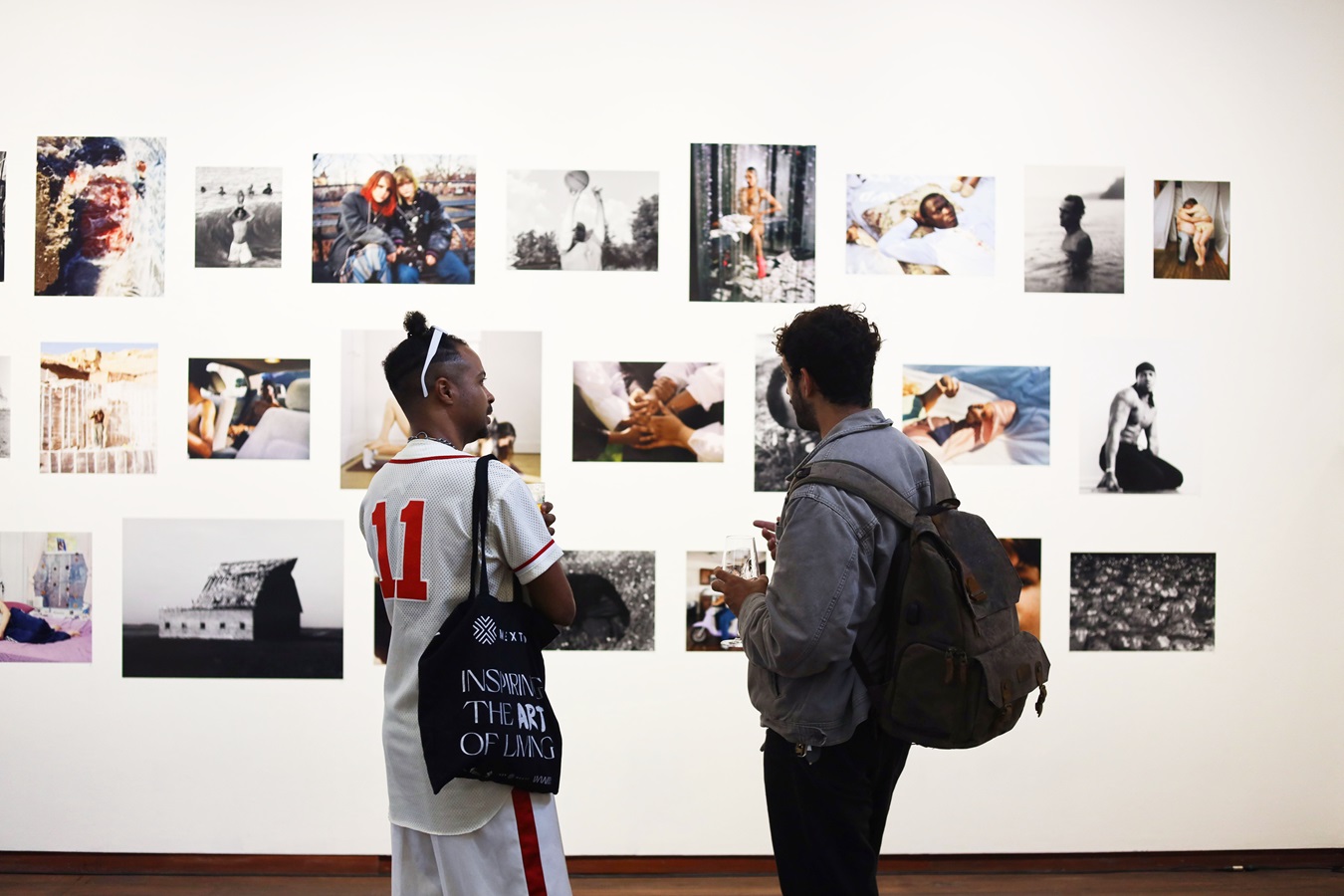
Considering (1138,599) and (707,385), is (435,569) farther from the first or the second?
(1138,599)

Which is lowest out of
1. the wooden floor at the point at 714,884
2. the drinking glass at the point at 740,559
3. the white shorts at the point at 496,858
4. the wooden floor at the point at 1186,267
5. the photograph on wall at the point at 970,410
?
the wooden floor at the point at 714,884

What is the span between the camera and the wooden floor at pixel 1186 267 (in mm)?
3404

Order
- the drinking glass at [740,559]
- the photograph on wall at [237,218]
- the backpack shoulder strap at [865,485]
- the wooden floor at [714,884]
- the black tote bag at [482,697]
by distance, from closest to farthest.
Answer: the black tote bag at [482,697], the backpack shoulder strap at [865,485], the drinking glass at [740,559], the wooden floor at [714,884], the photograph on wall at [237,218]

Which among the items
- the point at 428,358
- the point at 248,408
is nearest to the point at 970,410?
the point at 428,358

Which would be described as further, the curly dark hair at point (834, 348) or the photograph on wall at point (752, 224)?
the photograph on wall at point (752, 224)

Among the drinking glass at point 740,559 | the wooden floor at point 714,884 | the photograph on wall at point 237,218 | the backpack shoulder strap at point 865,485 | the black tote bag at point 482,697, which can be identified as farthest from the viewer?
the photograph on wall at point 237,218

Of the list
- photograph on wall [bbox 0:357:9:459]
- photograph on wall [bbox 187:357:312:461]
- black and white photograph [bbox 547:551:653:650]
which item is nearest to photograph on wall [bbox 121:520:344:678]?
photograph on wall [bbox 187:357:312:461]

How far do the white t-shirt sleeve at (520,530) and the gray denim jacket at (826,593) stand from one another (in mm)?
456

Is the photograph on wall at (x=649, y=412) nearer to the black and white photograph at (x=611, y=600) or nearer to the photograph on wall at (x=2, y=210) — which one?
the black and white photograph at (x=611, y=600)

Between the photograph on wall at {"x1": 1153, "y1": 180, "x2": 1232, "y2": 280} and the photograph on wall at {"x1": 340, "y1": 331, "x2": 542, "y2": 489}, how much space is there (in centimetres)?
222

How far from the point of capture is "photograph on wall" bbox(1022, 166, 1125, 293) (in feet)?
11.1

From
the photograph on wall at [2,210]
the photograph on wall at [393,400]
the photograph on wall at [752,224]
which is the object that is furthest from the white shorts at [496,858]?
the photograph on wall at [2,210]

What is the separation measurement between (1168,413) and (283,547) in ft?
10.3

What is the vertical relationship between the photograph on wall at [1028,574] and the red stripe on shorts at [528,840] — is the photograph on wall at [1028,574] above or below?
above
